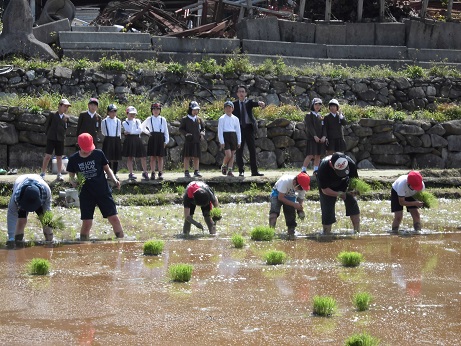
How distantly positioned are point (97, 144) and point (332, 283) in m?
10.2

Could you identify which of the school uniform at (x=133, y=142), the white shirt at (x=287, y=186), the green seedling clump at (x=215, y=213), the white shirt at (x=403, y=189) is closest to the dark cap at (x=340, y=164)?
the white shirt at (x=287, y=186)

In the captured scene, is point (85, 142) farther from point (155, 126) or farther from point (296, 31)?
point (296, 31)

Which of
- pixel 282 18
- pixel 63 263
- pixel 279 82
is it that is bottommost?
pixel 63 263

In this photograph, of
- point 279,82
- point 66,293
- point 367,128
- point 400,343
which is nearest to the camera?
point 400,343

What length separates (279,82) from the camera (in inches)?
930

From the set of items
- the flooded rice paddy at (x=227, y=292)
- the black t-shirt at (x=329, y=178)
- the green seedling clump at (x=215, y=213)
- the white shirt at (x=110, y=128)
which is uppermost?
the white shirt at (x=110, y=128)

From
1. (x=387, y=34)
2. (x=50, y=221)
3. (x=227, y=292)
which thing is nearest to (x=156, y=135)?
(x=50, y=221)

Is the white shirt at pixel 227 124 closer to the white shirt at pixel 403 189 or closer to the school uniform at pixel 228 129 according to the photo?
the school uniform at pixel 228 129

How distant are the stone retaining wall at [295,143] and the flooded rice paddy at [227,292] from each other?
6.17 meters

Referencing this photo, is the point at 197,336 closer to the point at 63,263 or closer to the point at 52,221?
the point at 63,263

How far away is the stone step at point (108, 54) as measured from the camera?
23.5 m

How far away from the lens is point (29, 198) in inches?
472

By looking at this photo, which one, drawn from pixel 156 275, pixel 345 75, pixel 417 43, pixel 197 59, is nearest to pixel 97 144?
pixel 197 59

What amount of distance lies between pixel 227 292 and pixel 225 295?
0.14 meters
